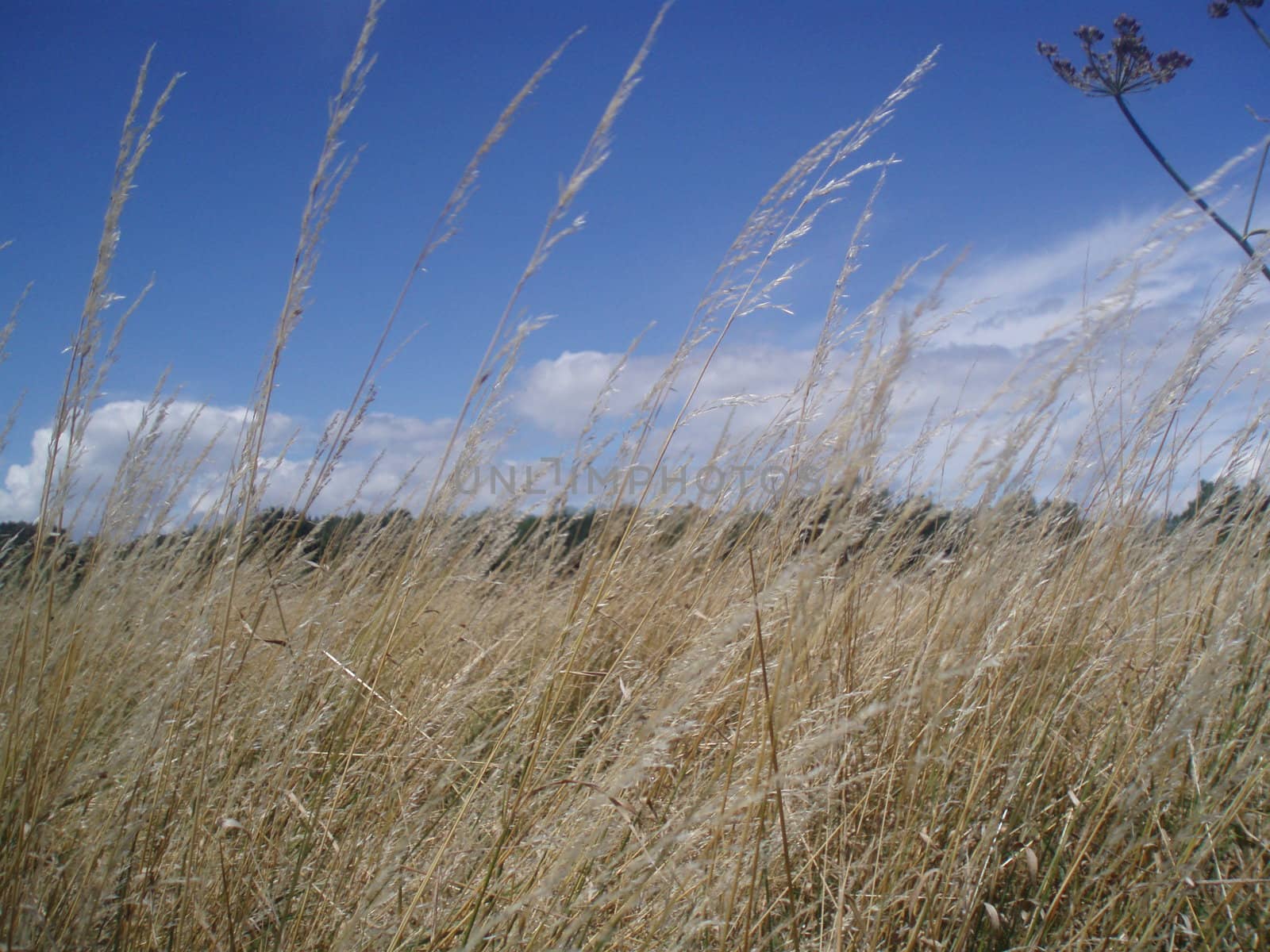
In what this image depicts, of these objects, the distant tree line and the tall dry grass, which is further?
the distant tree line

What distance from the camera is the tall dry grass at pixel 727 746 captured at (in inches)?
40.3

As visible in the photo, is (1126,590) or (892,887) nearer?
(892,887)

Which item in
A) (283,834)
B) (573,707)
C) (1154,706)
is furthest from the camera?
(573,707)

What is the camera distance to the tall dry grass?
3.35ft

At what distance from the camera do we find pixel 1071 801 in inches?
49.4

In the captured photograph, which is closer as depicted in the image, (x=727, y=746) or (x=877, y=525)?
(x=727, y=746)

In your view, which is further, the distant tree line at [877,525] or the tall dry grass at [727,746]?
the distant tree line at [877,525]

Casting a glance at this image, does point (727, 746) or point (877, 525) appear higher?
point (877, 525)

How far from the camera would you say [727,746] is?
4.64ft

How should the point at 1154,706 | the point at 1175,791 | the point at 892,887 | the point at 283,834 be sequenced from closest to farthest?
the point at 892,887
the point at 283,834
the point at 1175,791
the point at 1154,706

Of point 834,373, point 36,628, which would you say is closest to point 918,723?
point 834,373

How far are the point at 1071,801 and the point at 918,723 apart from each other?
0.28 m

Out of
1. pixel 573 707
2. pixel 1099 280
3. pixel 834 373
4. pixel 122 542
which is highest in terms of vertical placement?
pixel 1099 280

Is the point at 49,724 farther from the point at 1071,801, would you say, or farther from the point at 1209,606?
the point at 1209,606
